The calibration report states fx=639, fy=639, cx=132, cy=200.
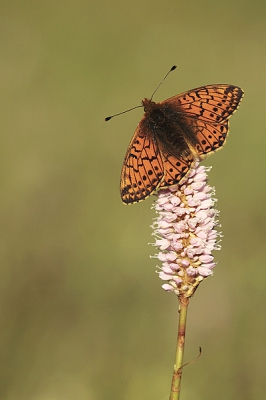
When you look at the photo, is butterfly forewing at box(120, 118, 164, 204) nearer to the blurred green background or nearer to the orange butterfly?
the orange butterfly

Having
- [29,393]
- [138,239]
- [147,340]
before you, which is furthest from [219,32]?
[29,393]

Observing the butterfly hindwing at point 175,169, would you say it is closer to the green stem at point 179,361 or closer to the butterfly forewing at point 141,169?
the butterfly forewing at point 141,169

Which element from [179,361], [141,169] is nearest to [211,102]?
[141,169]

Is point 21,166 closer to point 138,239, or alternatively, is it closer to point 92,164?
point 92,164

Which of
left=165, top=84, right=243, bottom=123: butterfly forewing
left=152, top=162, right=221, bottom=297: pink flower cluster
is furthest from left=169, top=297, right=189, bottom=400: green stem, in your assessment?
left=165, top=84, right=243, bottom=123: butterfly forewing

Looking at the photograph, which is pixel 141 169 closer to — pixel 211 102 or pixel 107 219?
pixel 211 102
